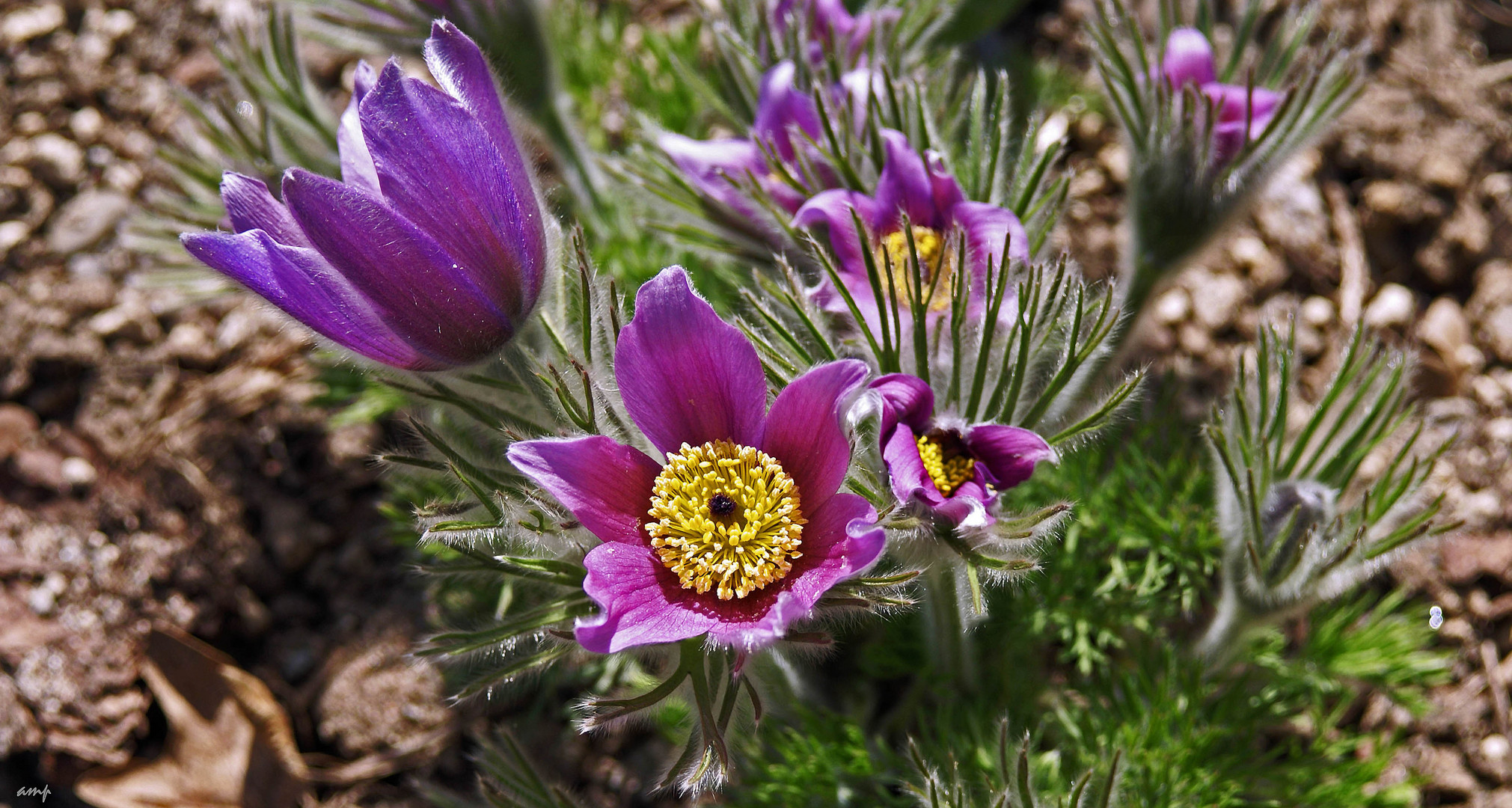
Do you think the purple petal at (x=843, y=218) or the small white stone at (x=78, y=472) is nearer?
the purple petal at (x=843, y=218)

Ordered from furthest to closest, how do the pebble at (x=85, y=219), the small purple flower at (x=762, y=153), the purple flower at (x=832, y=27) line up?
the pebble at (x=85, y=219) → the purple flower at (x=832, y=27) → the small purple flower at (x=762, y=153)

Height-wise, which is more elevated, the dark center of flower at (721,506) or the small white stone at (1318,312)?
the dark center of flower at (721,506)

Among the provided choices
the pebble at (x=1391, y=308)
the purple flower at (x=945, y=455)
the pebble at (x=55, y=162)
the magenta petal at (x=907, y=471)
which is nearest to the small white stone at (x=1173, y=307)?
the pebble at (x=1391, y=308)

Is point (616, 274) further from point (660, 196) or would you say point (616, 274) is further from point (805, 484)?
point (805, 484)

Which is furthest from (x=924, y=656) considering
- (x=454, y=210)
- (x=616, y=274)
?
(x=454, y=210)

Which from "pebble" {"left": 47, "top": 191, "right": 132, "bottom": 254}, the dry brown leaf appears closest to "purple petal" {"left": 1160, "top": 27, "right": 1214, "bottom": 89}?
the dry brown leaf

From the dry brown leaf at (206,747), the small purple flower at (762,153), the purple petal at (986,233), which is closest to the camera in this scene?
the purple petal at (986,233)

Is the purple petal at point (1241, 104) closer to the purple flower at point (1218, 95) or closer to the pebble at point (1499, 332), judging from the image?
the purple flower at point (1218, 95)

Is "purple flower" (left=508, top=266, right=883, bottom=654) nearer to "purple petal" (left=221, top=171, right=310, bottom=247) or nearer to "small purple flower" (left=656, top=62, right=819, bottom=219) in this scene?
"purple petal" (left=221, top=171, right=310, bottom=247)
